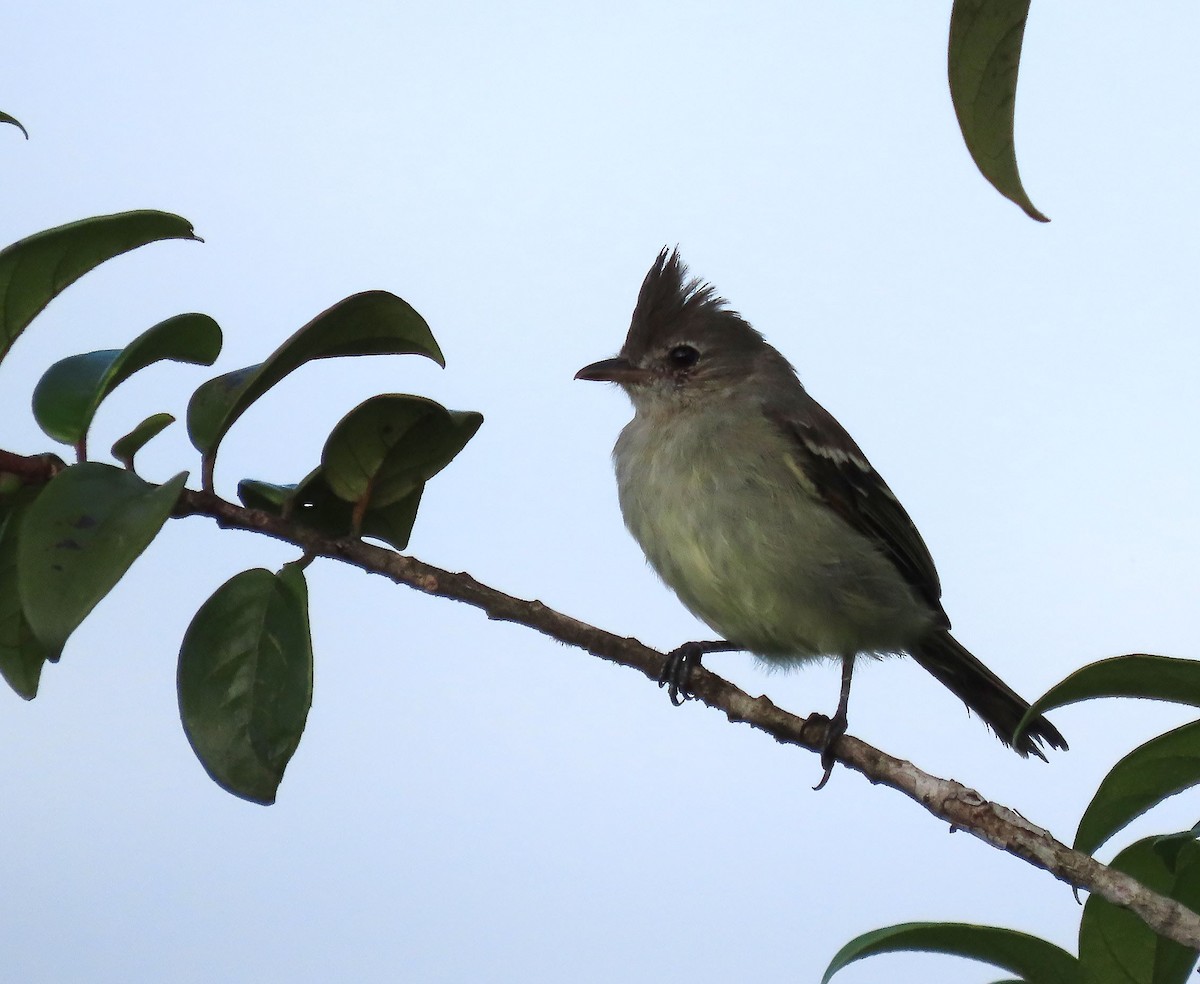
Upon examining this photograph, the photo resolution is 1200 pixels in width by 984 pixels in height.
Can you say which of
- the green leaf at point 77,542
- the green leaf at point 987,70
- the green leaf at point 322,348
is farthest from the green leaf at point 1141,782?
the green leaf at point 77,542

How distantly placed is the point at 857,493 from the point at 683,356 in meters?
0.96

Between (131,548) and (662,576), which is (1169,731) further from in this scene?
(662,576)

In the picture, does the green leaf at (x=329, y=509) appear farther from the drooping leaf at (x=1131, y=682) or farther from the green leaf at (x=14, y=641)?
the drooping leaf at (x=1131, y=682)

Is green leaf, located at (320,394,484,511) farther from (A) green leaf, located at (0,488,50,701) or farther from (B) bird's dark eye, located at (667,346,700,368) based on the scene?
(B) bird's dark eye, located at (667,346,700,368)

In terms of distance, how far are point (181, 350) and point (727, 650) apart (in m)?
2.46

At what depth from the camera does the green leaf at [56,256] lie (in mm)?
2184

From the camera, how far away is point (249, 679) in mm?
2240

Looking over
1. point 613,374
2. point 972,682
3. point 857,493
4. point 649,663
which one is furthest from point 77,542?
point 972,682

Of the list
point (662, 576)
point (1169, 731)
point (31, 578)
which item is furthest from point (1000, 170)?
point (662, 576)

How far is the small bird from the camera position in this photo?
4.11 meters

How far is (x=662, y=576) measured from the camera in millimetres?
4324

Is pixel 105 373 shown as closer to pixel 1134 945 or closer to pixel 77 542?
pixel 77 542

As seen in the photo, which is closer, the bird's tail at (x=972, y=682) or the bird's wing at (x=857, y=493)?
the bird's wing at (x=857, y=493)

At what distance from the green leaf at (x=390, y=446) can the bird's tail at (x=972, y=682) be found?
3053 mm
